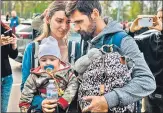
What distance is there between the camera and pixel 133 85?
2096mm

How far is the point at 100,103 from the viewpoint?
80.1 inches

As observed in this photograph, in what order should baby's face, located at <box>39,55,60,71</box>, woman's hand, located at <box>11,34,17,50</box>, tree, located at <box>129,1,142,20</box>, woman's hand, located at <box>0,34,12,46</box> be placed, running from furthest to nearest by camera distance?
tree, located at <box>129,1,142,20</box> → woman's hand, located at <box>11,34,17,50</box> → woman's hand, located at <box>0,34,12,46</box> → baby's face, located at <box>39,55,60,71</box>

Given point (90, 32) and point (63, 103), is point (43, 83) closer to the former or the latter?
point (63, 103)

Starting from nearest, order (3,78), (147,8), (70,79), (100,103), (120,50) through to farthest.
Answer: (100,103), (120,50), (70,79), (3,78), (147,8)

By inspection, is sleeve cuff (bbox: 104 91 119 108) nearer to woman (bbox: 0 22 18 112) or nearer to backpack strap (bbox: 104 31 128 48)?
backpack strap (bbox: 104 31 128 48)

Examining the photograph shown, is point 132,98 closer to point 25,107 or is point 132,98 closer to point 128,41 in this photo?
point 128,41

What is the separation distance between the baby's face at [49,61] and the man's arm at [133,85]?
1.61 feet

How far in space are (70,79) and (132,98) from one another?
0.45m

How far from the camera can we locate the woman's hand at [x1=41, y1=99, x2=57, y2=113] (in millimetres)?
2275

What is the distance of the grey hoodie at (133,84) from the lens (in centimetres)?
206

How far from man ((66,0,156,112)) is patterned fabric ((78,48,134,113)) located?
0.04 meters

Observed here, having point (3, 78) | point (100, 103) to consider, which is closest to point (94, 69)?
point (100, 103)

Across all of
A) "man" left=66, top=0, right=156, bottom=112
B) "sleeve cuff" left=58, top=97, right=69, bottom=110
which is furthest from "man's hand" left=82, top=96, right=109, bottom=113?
"sleeve cuff" left=58, top=97, right=69, bottom=110

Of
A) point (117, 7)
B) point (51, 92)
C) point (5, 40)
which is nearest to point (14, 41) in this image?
point (5, 40)
